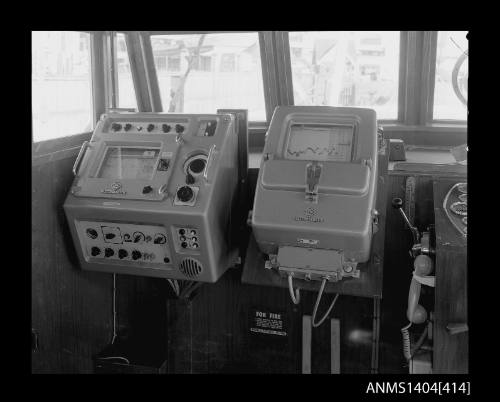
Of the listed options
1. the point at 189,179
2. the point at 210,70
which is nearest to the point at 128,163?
the point at 189,179

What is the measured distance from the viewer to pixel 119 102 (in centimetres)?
377

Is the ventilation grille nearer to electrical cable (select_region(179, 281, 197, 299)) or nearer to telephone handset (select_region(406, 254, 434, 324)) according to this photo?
electrical cable (select_region(179, 281, 197, 299))

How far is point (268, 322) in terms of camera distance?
287 cm

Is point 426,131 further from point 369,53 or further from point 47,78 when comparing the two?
point 47,78

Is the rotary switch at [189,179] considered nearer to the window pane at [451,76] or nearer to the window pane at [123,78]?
the window pane at [123,78]

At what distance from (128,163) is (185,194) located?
0.42 m

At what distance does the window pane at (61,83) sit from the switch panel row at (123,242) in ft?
1.90

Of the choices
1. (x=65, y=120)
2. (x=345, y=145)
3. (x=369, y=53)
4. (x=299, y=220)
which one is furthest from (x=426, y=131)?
(x=65, y=120)

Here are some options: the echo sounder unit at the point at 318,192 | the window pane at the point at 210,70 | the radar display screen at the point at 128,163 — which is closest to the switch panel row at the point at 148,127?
the radar display screen at the point at 128,163

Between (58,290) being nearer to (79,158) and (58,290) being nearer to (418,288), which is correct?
(79,158)

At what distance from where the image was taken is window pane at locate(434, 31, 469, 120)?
154 inches

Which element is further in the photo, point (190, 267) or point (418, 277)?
point (190, 267)

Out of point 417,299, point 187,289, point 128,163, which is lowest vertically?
point 187,289

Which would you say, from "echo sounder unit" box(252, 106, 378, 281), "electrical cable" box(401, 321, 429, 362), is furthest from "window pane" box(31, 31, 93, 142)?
"electrical cable" box(401, 321, 429, 362)
